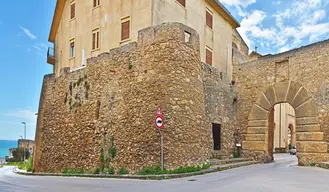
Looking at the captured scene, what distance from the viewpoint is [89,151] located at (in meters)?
14.2

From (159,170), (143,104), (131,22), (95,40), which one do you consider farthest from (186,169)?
(95,40)

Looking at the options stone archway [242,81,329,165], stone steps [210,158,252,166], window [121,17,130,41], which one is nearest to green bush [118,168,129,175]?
stone steps [210,158,252,166]

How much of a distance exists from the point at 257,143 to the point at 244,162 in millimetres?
1913

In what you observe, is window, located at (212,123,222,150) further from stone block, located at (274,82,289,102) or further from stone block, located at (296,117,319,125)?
stone block, located at (296,117,319,125)

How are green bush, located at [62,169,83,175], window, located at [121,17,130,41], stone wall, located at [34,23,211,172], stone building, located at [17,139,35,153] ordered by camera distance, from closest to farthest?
stone wall, located at [34,23,211,172] → green bush, located at [62,169,83,175] → window, located at [121,17,130,41] → stone building, located at [17,139,35,153]

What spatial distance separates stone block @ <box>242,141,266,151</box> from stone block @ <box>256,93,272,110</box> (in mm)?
1883

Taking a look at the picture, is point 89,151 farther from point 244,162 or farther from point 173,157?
point 244,162

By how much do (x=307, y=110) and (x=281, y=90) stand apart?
67.1 inches

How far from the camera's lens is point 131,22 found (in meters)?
16.8

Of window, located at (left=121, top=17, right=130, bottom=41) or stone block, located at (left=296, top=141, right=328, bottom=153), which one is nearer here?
stone block, located at (left=296, top=141, right=328, bottom=153)

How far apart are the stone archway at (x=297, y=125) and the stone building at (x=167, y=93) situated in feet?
0.15

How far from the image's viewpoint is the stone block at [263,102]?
54.5 ft

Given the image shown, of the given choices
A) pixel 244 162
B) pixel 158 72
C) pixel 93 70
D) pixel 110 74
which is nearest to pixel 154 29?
pixel 158 72

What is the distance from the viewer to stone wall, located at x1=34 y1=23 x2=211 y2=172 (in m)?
11.3
